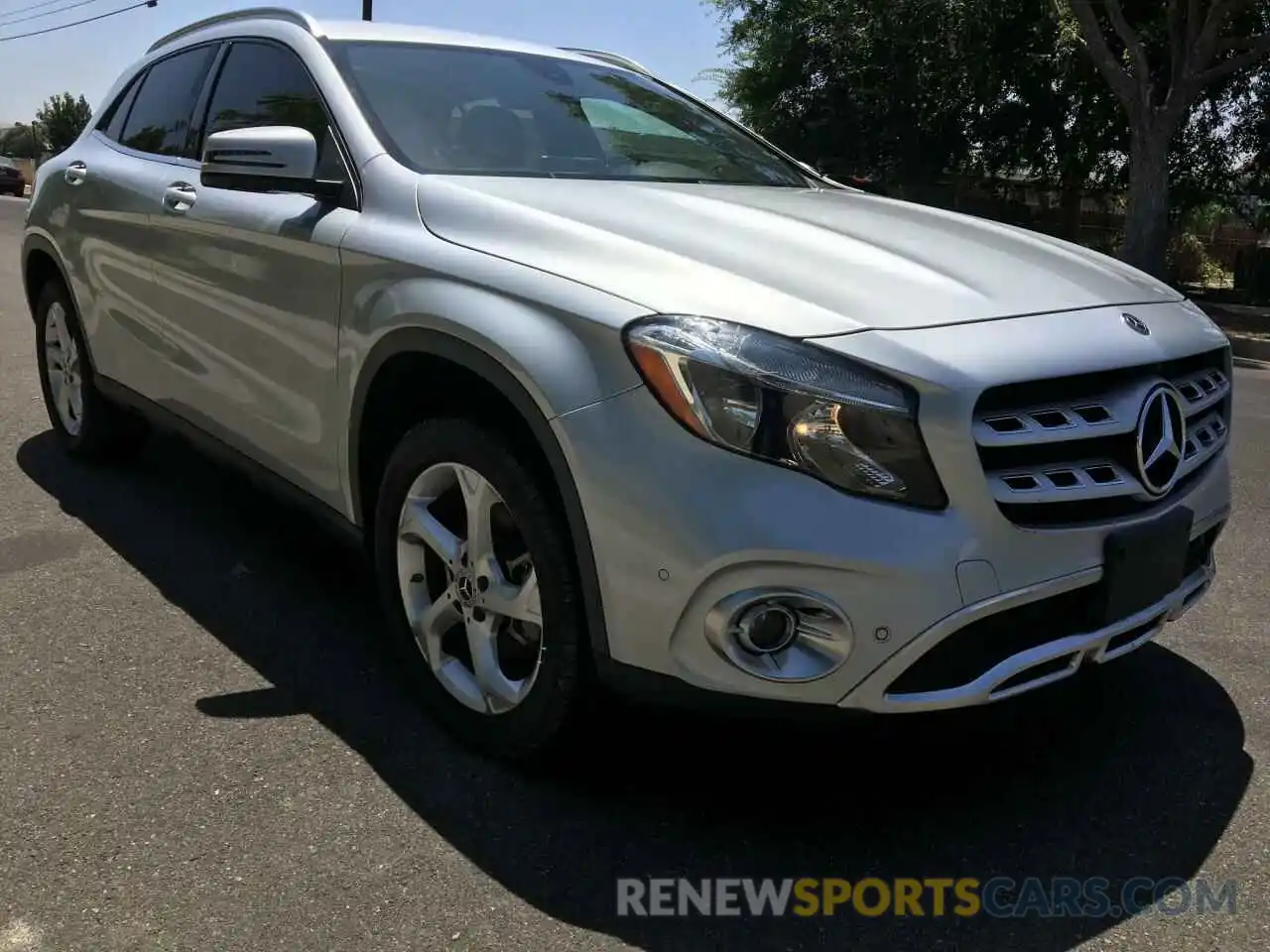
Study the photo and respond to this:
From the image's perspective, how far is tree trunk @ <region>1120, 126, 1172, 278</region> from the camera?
14.7 m

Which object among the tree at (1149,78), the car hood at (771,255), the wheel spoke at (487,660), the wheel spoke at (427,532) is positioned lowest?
the wheel spoke at (487,660)

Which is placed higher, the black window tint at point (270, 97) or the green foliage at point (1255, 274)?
the black window tint at point (270, 97)

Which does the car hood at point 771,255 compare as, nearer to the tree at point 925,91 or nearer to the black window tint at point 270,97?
the black window tint at point 270,97

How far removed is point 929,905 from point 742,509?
0.85 m

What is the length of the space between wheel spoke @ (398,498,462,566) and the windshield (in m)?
0.84

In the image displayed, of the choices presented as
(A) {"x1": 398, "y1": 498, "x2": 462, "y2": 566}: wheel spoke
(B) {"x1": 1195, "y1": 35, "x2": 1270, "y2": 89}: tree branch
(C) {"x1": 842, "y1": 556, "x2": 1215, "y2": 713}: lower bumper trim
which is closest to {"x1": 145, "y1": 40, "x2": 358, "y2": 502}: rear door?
(A) {"x1": 398, "y1": 498, "x2": 462, "y2": 566}: wheel spoke

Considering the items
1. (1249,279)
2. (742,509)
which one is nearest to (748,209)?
(742,509)

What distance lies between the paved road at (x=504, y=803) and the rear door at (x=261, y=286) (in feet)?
2.04

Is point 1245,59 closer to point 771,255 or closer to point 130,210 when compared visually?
point 130,210

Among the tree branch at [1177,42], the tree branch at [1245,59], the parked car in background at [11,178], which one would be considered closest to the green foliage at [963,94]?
the tree branch at [1177,42]

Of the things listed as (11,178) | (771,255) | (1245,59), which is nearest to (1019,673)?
(771,255)

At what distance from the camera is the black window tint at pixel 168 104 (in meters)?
4.16

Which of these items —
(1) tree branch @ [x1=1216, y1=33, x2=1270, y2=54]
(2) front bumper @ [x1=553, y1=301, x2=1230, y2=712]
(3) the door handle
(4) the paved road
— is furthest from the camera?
(1) tree branch @ [x1=1216, y1=33, x2=1270, y2=54]

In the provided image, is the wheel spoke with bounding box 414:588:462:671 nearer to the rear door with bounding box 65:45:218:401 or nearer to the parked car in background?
the rear door with bounding box 65:45:218:401
